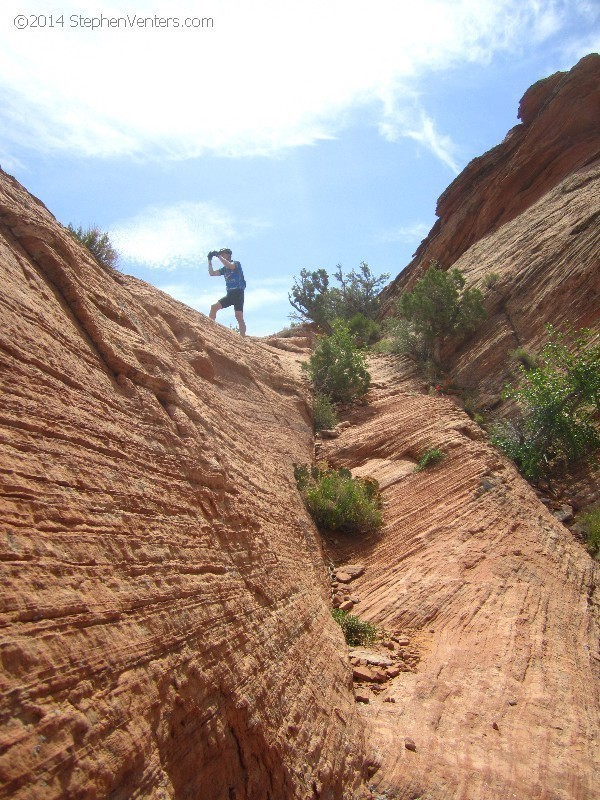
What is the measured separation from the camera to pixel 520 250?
18.4 meters

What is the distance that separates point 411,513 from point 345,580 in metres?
1.95

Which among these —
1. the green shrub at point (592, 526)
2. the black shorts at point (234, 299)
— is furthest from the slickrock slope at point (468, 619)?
the black shorts at point (234, 299)

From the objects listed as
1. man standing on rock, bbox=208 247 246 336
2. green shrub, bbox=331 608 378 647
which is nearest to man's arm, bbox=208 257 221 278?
man standing on rock, bbox=208 247 246 336

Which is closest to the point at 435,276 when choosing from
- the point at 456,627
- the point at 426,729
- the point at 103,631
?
the point at 456,627

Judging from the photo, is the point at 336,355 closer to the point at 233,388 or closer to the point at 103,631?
the point at 233,388

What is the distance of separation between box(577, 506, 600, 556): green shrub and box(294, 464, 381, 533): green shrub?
12.1 ft

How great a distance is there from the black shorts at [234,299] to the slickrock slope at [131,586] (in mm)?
6785

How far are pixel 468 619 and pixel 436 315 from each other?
442 inches

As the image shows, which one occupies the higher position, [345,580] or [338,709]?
[345,580]

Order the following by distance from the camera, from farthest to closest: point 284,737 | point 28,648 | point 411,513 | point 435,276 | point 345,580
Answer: point 435,276 → point 411,513 → point 345,580 → point 284,737 → point 28,648

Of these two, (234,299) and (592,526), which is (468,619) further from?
(234,299)

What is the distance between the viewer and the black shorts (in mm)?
13555

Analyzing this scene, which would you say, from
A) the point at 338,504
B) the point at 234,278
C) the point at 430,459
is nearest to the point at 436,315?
the point at 234,278

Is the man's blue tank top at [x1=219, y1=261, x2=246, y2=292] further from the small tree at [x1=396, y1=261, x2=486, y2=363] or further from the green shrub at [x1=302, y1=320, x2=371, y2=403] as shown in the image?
the small tree at [x1=396, y1=261, x2=486, y2=363]
